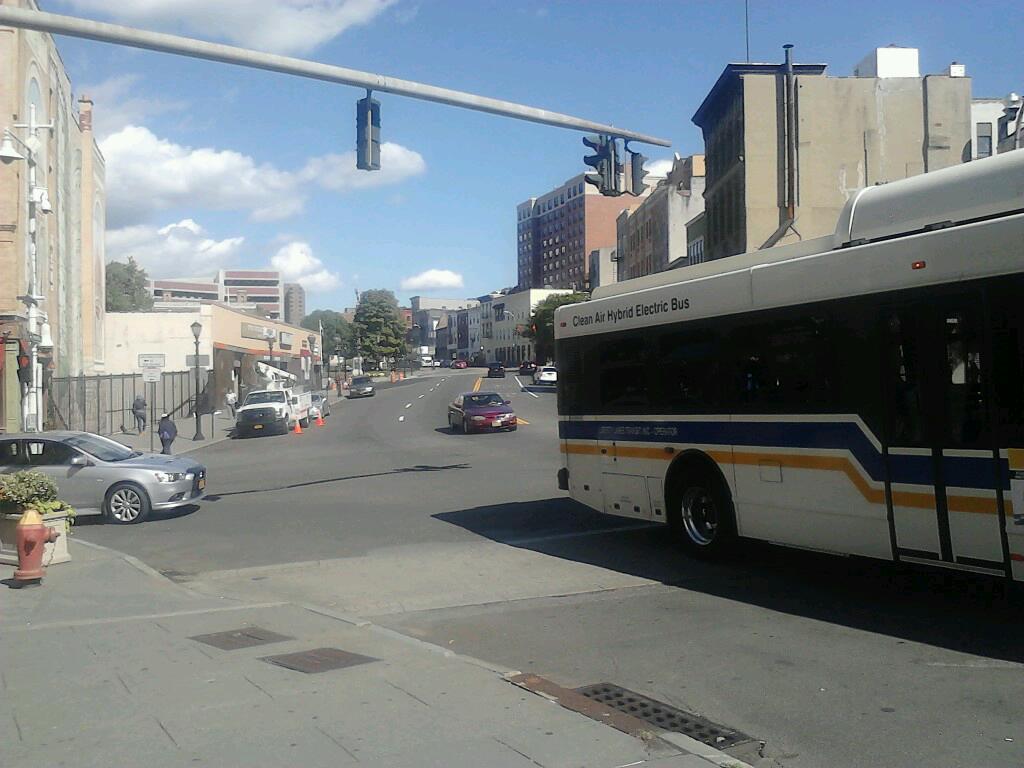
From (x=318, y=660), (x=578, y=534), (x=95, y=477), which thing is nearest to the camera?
(x=318, y=660)

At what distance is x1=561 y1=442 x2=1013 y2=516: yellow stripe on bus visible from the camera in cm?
750

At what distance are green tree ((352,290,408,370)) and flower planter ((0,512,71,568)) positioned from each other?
11226cm

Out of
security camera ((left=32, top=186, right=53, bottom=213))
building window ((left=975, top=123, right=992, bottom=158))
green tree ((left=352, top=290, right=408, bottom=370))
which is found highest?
building window ((left=975, top=123, right=992, bottom=158))

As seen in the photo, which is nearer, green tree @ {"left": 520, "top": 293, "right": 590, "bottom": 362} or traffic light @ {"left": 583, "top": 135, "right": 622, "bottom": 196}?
traffic light @ {"left": 583, "top": 135, "right": 622, "bottom": 196}

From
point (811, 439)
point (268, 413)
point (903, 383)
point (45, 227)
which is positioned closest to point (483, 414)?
point (268, 413)

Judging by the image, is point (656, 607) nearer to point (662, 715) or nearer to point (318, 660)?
point (662, 715)

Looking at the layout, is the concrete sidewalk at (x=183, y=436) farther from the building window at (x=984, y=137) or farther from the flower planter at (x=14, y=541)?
the building window at (x=984, y=137)

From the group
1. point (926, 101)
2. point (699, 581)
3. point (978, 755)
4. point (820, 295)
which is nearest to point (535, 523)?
point (699, 581)

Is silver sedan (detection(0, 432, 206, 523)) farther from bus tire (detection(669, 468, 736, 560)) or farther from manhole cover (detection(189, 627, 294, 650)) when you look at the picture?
bus tire (detection(669, 468, 736, 560))

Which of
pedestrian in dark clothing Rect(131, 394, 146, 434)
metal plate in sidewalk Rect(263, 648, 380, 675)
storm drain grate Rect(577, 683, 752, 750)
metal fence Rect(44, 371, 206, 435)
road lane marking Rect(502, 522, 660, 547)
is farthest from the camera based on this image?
pedestrian in dark clothing Rect(131, 394, 146, 434)

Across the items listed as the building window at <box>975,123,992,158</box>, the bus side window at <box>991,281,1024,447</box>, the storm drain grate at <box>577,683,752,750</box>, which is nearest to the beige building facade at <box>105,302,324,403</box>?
the building window at <box>975,123,992,158</box>

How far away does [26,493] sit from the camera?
11570 mm

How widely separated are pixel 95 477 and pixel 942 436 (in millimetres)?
13289

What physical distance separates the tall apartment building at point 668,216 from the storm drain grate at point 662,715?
73.3 metres
